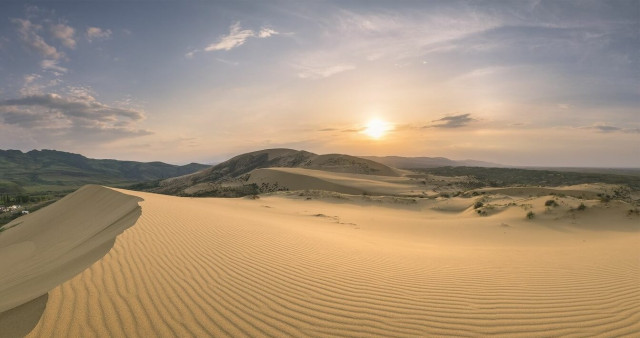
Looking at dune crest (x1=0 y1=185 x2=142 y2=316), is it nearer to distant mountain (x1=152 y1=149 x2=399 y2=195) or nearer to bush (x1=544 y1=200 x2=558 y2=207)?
bush (x1=544 y1=200 x2=558 y2=207)

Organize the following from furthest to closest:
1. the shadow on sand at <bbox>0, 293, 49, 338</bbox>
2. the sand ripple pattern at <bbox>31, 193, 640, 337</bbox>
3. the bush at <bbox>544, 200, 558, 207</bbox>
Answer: the bush at <bbox>544, 200, 558, 207</bbox> → the sand ripple pattern at <bbox>31, 193, 640, 337</bbox> → the shadow on sand at <bbox>0, 293, 49, 338</bbox>

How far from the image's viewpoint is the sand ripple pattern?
11.6 feet

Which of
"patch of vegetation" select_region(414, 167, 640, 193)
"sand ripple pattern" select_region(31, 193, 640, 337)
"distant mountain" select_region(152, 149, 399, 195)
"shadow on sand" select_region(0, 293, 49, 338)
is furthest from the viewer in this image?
"distant mountain" select_region(152, 149, 399, 195)

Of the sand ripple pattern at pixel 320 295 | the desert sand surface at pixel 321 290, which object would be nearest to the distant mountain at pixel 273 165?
the desert sand surface at pixel 321 290

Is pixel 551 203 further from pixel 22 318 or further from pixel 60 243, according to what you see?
pixel 60 243

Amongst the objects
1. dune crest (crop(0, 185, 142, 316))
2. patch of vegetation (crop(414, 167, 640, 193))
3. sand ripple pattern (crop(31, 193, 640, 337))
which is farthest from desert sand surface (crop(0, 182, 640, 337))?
patch of vegetation (crop(414, 167, 640, 193))

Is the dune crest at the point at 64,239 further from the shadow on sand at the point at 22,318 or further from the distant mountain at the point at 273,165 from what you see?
the distant mountain at the point at 273,165

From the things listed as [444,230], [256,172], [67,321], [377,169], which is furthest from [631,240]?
[377,169]

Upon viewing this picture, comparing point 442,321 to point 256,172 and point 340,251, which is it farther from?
point 256,172

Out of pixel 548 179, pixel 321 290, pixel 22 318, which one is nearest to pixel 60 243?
pixel 22 318

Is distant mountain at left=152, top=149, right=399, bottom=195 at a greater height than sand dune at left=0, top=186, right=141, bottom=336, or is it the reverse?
distant mountain at left=152, top=149, right=399, bottom=195

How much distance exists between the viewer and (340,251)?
769 centimetres

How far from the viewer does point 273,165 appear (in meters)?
81.1

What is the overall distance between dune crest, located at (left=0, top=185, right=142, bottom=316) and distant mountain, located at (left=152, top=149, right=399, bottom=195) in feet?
137
